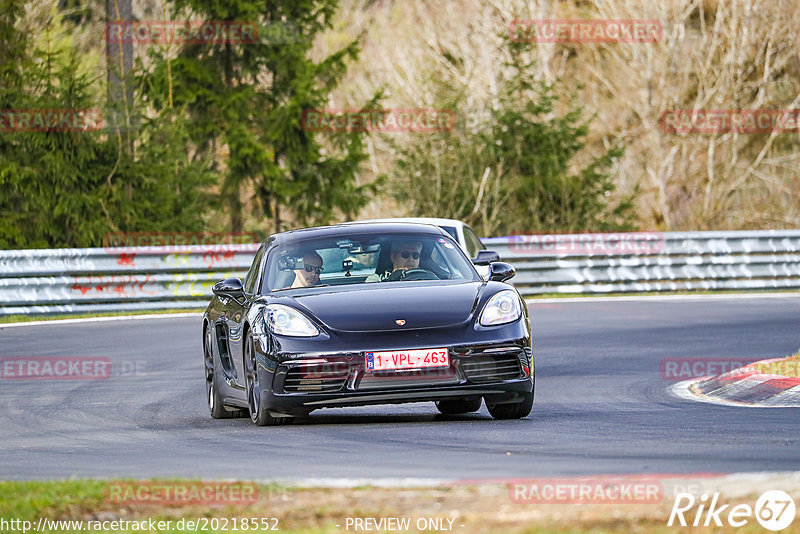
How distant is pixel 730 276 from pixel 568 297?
2.96 metres

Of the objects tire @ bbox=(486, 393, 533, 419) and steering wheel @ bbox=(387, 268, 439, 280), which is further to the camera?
steering wheel @ bbox=(387, 268, 439, 280)

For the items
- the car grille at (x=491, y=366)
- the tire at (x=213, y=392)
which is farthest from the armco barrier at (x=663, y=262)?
the car grille at (x=491, y=366)

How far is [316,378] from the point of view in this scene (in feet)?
30.2

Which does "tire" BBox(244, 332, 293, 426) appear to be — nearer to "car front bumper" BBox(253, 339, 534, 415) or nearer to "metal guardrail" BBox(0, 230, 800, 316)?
"car front bumper" BBox(253, 339, 534, 415)

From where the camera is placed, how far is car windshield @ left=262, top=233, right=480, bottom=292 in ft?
33.8

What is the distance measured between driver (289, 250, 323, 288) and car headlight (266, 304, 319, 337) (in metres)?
0.72

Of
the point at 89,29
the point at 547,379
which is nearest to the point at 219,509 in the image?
the point at 547,379

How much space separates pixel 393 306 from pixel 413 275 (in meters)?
0.95

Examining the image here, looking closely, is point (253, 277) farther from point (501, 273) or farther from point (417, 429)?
point (417, 429)

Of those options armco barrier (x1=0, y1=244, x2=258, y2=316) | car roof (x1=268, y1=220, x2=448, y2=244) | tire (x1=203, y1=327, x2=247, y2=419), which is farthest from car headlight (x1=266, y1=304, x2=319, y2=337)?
armco barrier (x1=0, y1=244, x2=258, y2=316)

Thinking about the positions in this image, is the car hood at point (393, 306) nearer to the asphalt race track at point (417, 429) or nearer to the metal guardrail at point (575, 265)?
the asphalt race track at point (417, 429)

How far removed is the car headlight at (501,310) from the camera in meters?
9.39

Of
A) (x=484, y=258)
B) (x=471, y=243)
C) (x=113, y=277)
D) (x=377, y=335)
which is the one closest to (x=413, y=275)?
(x=377, y=335)

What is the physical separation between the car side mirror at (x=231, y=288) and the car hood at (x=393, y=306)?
0.86 meters
